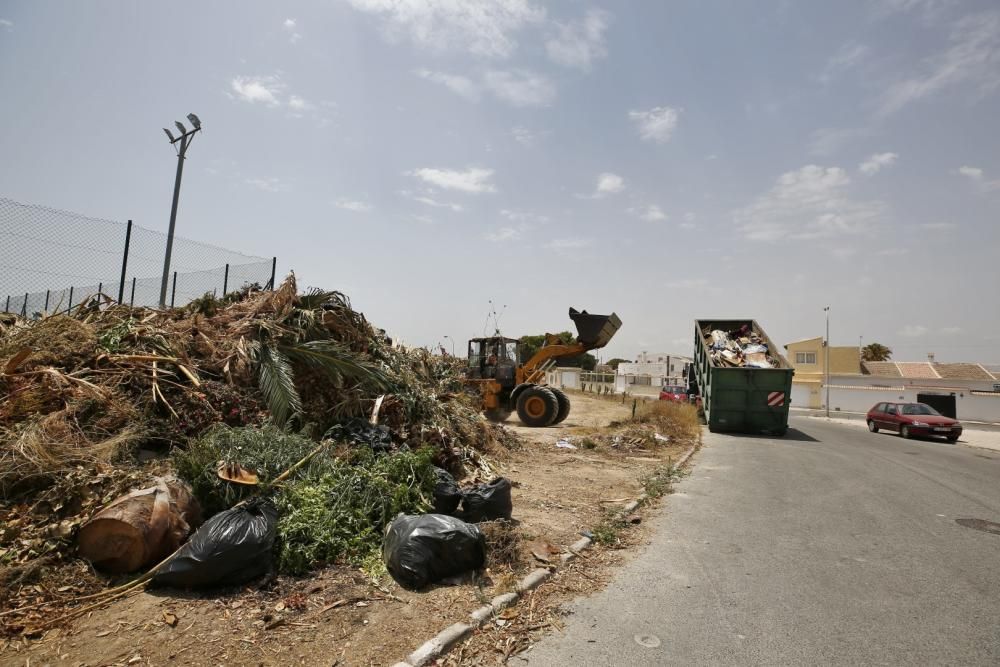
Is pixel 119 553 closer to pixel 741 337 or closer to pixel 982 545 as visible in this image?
pixel 982 545

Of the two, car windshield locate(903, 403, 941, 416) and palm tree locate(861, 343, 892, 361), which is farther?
palm tree locate(861, 343, 892, 361)

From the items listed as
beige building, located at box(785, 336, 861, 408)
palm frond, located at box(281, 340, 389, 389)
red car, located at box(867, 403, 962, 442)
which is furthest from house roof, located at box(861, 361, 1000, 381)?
palm frond, located at box(281, 340, 389, 389)

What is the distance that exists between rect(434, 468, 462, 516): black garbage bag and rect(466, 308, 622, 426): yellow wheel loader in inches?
445

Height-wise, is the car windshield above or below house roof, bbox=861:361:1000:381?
below

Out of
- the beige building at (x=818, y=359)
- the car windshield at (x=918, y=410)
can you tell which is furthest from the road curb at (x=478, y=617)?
Result: the beige building at (x=818, y=359)

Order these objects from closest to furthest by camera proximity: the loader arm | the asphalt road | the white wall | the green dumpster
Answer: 1. the asphalt road
2. the green dumpster
3. the loader arm
4. the white wall

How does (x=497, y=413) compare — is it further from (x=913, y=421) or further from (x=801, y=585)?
(x=913, y=421)

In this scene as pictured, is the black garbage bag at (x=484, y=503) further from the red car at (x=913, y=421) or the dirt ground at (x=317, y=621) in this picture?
the red car at (x=913, y=421)

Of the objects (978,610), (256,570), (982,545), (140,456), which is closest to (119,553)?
(256,570)

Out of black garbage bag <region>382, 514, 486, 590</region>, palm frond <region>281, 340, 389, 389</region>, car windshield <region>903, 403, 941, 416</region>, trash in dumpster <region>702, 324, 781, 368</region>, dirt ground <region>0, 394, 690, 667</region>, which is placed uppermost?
trash in dumpster <region>702, 324, 781, 368</region>

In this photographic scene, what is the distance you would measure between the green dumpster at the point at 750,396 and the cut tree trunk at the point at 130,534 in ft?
51.0

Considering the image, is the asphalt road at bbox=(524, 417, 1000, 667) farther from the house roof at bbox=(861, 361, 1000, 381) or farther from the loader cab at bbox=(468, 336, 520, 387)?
the house roof at bbox=(861, 361, 1000, 381)

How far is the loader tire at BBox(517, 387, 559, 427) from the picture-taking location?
54.8 feet

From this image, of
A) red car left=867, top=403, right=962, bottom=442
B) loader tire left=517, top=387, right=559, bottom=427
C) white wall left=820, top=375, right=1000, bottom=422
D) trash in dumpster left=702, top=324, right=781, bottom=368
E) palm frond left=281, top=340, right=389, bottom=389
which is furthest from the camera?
white wall left=820, top=375, right=1000, bottom=422
